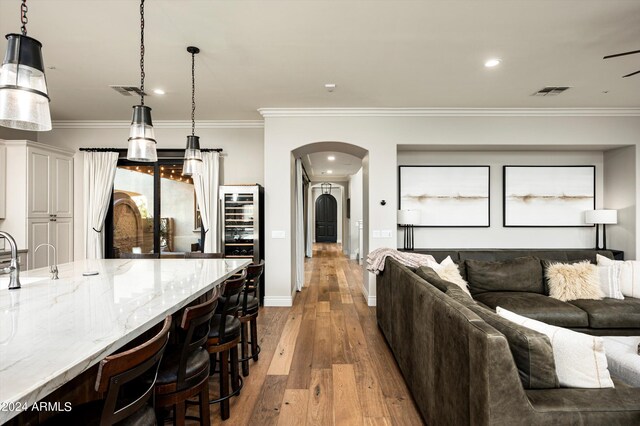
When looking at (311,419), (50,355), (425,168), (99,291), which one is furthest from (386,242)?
(50,355)

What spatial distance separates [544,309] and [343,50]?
3.22 m

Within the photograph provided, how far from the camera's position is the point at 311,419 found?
219 centimetres

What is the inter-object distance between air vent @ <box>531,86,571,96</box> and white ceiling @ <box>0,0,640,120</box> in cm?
12

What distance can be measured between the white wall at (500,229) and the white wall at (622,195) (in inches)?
4.4

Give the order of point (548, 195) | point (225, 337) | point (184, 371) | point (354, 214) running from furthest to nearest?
point (354, 214) → point (548, 195) → point (225, 337) → point (184, 371)

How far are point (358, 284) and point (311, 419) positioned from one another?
4.30 m

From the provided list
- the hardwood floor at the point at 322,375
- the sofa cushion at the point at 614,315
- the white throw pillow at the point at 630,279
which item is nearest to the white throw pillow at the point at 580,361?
the hardwood floor at the point at 322,375

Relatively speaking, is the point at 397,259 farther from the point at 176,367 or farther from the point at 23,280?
the point at 23,280

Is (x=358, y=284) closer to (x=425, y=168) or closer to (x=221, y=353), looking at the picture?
(x=425, y=168)

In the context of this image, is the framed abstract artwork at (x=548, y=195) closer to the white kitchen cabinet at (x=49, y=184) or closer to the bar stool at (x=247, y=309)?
the bar stool at (x=247, y=309)

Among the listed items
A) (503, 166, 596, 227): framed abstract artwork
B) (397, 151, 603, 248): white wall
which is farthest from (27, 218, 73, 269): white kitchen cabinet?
(503, 166, 596, 227): framed abstract artwork

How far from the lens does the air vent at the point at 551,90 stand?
400 cm

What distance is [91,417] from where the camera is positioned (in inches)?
44.5

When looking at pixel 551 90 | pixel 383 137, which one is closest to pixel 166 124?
pixel 383 137
